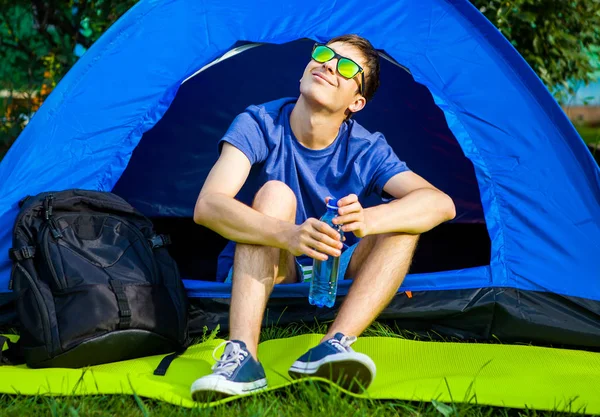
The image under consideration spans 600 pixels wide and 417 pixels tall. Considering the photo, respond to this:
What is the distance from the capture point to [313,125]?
9.11 ft

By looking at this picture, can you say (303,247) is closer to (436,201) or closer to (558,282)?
(436,201)

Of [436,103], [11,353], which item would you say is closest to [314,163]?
[436,103]

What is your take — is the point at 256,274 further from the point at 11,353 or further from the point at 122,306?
the point at 11,353

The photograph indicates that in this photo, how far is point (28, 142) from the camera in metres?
3.01

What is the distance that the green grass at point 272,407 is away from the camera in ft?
6.81

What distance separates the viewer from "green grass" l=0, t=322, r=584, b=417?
2076 millimetres

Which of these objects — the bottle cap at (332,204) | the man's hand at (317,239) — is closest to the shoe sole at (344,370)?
the man's hand at (317,239)

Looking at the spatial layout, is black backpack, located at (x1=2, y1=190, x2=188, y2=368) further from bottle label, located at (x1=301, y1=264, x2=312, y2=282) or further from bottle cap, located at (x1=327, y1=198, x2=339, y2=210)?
bottle cap, located at (x1=327, y1=198, x2=339, y2=210)

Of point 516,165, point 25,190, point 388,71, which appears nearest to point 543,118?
point 516,165

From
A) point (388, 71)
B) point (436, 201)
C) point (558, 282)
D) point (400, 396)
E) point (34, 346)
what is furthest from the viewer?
point (388, 71)

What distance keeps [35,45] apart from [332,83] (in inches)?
138

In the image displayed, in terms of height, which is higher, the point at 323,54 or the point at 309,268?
the point at 323,54

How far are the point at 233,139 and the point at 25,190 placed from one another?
79 centimetres

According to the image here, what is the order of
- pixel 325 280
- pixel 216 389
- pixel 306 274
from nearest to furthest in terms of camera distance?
pixel 216 389
pixel 325 280
pixel 306 274
